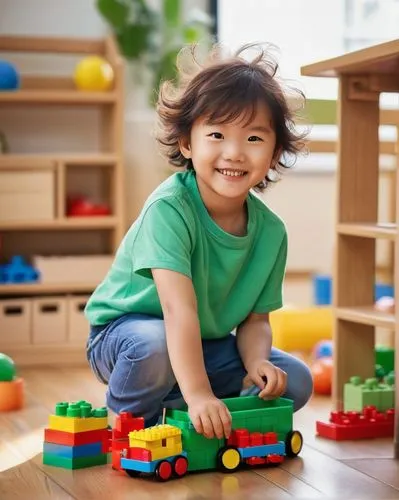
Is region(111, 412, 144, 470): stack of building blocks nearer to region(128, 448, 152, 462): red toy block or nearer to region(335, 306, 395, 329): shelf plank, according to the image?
region(128, 448, 152, 462): red toy block

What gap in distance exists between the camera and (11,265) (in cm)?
302

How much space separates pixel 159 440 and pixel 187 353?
165 mm

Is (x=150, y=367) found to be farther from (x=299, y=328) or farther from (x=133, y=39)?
(x=133, y=39)

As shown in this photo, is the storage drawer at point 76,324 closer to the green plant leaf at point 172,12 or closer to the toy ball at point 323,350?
the toy ball at point 323,350

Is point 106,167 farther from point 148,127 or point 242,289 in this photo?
point 242,289

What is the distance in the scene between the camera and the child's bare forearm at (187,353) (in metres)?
1.67

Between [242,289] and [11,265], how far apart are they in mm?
1269

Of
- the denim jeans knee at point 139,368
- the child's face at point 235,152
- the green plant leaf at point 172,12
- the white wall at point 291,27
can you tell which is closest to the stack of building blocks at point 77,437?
the denim jeans knee at point 139,368

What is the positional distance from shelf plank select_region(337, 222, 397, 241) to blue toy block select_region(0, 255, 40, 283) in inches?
43.4

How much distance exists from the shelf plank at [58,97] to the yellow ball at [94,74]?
2 cm

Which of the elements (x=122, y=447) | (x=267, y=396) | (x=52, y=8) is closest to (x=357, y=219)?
(x=267, y=396)

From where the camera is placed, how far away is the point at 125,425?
5.52ft

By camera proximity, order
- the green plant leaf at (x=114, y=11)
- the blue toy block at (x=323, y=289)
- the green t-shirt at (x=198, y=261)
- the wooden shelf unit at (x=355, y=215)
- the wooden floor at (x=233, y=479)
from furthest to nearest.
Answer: the blue toy block at (x=323, y=289), the green plant leaf at (x=114, y=11), the wooden shelf unit at (x=355, y=215), the green t-shirt at (x=198, y=261), the wooden floor at (x=233, y=479)

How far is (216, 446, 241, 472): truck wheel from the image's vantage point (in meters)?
1.67
